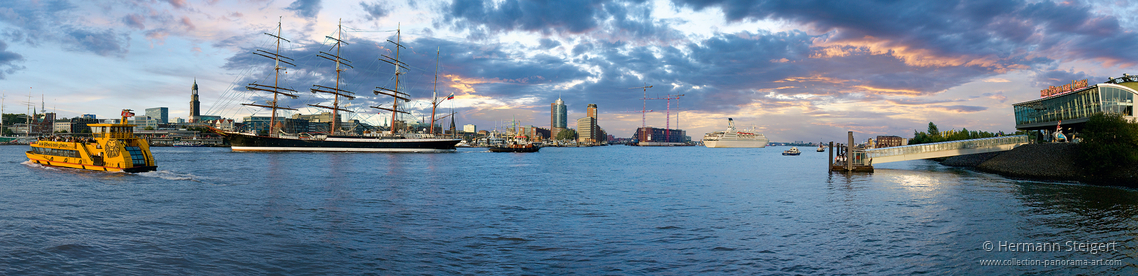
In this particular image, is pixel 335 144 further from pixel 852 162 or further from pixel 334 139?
pixel 852 162

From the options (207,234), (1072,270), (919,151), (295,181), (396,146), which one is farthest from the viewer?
(396,146)

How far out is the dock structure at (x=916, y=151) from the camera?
53312 millimetres

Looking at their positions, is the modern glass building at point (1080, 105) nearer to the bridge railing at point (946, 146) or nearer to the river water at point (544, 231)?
the bridge railing at point (946, 146)

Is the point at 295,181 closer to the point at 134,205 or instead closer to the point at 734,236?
the point at 134,205

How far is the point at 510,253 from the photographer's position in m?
14.4

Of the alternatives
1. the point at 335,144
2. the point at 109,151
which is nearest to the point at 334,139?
the point at 335,144

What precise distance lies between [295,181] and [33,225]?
19.4 m

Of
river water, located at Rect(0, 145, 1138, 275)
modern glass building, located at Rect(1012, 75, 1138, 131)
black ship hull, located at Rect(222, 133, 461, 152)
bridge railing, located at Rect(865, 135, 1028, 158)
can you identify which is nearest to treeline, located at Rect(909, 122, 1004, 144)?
modern glass building, located at Rect(1012, 75, 1138, 131)

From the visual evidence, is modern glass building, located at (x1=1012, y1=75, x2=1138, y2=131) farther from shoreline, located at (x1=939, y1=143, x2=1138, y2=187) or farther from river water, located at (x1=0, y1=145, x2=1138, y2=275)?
river water, located at (x1=0, y1=145, x2=1138, y2=275)

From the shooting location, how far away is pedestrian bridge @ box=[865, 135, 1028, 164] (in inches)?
2143

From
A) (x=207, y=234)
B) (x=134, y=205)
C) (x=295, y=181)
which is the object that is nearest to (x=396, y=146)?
(x=295, y=181)

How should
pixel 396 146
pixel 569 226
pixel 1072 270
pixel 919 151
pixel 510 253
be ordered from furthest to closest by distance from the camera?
pixel 396 146 → pixel 919 151 → pixel 569 226 → pixel 510 253 → pixel 1072 270

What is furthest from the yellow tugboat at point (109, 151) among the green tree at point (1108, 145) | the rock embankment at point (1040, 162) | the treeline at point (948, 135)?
the treeline at point (948, 135)

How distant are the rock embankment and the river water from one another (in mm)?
15948
